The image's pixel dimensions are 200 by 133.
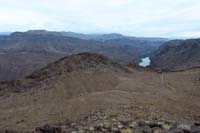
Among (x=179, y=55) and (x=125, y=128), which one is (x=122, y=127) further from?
(x=179, y=55)

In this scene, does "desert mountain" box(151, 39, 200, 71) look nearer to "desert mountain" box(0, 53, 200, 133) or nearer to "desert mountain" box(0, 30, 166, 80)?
"desert mountain" box(0, 30, 166, 80)

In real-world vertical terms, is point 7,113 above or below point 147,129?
below

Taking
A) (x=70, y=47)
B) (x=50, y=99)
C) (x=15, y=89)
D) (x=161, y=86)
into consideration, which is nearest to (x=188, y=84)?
(x=161, y=86)

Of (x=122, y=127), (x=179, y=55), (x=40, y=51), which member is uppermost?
(x=122, y=127)

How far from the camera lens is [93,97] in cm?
2305

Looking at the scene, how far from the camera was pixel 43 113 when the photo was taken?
21250 millimetres

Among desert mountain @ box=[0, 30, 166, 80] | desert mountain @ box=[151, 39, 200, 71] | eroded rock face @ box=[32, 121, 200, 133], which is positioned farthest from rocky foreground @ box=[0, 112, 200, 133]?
desert mountain @ box=[151, 39, 200, 71]

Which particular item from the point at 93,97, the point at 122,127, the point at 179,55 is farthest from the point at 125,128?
the point at 179,55

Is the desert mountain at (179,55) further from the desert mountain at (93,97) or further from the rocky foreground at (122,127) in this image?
the rocky foreground at (122,127)

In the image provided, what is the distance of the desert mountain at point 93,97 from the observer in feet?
61.1

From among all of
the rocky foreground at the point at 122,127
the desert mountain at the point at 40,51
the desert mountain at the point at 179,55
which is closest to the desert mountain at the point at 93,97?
the rocky foreground at the point at 122,127

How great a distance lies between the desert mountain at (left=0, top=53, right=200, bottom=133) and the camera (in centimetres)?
1863

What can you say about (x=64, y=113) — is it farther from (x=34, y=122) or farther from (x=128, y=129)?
(x=128, y=129)

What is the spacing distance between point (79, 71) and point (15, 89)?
489 centimetres
